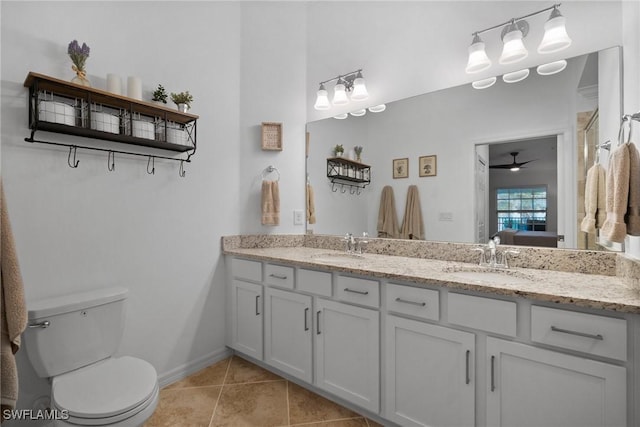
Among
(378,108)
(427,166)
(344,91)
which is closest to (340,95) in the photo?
(344,91)

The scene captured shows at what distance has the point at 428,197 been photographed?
2.10 meters

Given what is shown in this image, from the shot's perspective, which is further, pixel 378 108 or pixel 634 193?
pixel 378 108

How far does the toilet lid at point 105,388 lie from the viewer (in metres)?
1.21

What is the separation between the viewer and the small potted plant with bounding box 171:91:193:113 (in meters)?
2.05

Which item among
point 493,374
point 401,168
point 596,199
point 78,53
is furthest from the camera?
point 401,168

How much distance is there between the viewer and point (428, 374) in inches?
57.0

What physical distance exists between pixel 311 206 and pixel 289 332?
109 cm

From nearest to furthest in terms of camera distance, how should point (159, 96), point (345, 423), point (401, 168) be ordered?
point (345, 423)
point (159, 96)
point (401, 168)

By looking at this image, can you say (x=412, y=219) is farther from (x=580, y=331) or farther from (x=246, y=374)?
(x=246, y=374)

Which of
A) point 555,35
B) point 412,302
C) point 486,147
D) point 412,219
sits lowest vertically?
point 412,302

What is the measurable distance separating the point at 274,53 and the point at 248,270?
1.85 m

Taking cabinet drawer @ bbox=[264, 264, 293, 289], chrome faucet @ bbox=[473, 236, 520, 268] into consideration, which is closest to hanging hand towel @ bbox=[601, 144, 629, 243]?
chrome faucet @ bbox=[473, 236, 520, 268]

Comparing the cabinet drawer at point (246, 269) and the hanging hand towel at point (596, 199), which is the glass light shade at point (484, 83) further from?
the cabinet drawer at point (246, 269)

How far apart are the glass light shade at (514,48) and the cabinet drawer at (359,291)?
1509 millimetres
